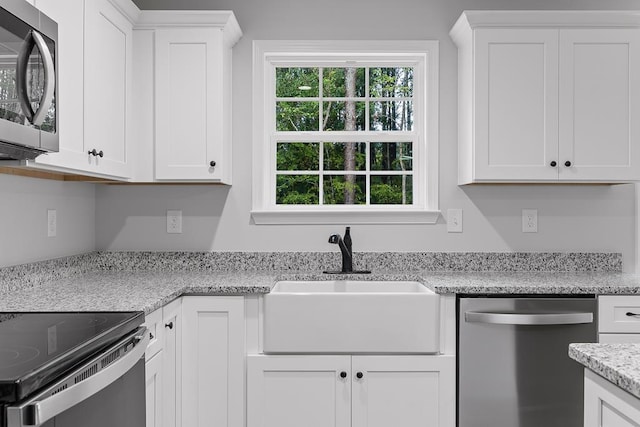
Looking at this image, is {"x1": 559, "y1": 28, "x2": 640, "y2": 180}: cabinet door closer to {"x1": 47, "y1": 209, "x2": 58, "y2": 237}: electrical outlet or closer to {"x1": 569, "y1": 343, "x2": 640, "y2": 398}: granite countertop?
{"x1": 569, "y1": 343, "x2": 640, "y2": 398}: granite countertop

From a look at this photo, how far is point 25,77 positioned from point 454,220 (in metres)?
2.19

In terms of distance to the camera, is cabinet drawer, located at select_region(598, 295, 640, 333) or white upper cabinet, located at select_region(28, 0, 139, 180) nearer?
white upper cabinet, located at select_region(28, 0, 139, 180)

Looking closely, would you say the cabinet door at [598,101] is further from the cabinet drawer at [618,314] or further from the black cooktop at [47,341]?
the black cooktop at [47,341]

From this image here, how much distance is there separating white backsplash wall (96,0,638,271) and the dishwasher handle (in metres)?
0.71

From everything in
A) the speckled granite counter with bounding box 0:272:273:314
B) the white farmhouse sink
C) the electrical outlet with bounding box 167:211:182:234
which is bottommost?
the white farmhouse sink

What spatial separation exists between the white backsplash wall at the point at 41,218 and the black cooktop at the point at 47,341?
2.07 feet

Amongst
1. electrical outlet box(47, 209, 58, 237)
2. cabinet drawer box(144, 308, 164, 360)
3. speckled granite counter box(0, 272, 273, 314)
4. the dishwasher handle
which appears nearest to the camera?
speckled granite counter box(0, 272, 273, 314)

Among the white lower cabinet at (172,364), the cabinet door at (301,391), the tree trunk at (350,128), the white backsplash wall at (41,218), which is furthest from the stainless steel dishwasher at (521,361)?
the white backsplash wall at (41,218)

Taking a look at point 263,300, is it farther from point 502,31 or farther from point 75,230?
point 502,31

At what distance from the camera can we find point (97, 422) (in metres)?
1.29

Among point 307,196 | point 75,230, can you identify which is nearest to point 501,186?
point 307,196

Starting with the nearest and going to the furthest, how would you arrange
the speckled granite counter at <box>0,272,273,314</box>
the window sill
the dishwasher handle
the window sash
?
the speckled granite counter at <box>0,272,273,314</box>, the dishwasher handle, the window sill, the window sash

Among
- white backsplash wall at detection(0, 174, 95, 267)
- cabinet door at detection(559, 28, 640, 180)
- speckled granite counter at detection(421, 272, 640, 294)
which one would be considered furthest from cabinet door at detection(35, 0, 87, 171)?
cabinet door at detection(559, 28, 640, 180)

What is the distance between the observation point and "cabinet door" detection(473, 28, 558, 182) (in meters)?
2.64
